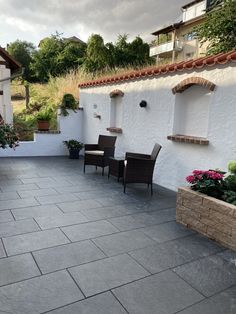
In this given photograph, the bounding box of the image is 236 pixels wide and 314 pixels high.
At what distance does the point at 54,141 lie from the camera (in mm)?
8734

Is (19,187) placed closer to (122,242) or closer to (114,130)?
(122,242)

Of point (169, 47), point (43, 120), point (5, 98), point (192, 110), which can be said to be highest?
point (169, 47)

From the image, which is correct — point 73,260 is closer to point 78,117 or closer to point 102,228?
point 102,228

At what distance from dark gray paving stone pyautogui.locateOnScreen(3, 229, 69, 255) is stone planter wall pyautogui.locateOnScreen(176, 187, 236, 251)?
5.61ft

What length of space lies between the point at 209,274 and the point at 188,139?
284 cm

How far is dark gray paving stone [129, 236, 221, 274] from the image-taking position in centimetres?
262

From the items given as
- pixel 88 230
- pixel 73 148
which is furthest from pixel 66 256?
→ pixel 73 148

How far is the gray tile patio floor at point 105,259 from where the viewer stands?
2037 mm

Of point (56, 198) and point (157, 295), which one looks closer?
point (157, 295)

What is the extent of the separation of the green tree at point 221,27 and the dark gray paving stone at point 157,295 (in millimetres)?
5669

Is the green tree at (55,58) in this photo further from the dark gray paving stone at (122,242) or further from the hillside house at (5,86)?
the dark gray paving stone at (122,242)

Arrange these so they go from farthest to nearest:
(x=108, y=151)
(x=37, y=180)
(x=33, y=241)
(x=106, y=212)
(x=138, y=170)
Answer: (x=108, y=151), (x=37, y=180), (x=138, y=170), (x=106, y=212), (x=33, y=241)

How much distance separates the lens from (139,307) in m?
1.99

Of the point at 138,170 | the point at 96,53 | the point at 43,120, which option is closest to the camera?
the point at 138,170
